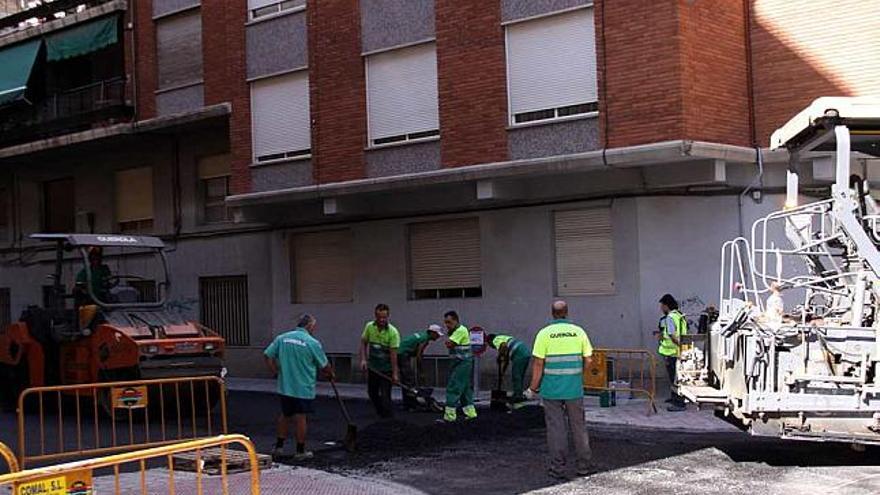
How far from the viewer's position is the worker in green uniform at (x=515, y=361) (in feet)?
48.5

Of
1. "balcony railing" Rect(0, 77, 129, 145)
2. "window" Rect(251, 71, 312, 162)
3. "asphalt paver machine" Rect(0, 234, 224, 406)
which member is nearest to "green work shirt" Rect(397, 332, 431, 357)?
"asphalt paver machine" Rect(0, 234, 224, 406)

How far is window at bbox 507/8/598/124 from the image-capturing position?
1627cm

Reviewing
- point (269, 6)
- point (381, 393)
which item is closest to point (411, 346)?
point (381, 393)

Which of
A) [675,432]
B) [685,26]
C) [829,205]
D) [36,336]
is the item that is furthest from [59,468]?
[685,26]

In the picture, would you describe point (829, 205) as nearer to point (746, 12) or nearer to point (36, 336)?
point (746, 12)

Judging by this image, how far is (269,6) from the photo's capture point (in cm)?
2098

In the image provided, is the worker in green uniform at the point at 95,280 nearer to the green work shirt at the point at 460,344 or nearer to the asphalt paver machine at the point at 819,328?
the green work shirt at the point at 460,344

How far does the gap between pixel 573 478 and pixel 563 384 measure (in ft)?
2.83

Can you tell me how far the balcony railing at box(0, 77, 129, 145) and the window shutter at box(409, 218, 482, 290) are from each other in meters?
8.55

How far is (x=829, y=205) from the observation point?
382 inches

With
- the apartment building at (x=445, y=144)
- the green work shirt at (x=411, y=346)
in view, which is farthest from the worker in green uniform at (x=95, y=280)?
the apartment building at (x=445, y=144)

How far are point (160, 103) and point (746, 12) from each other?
12.6 m

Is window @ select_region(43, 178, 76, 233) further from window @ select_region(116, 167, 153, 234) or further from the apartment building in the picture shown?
window @ select_region(116, 167, 153, 234)

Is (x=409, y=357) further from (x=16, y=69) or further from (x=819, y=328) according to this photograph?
(x=16, y=69)
